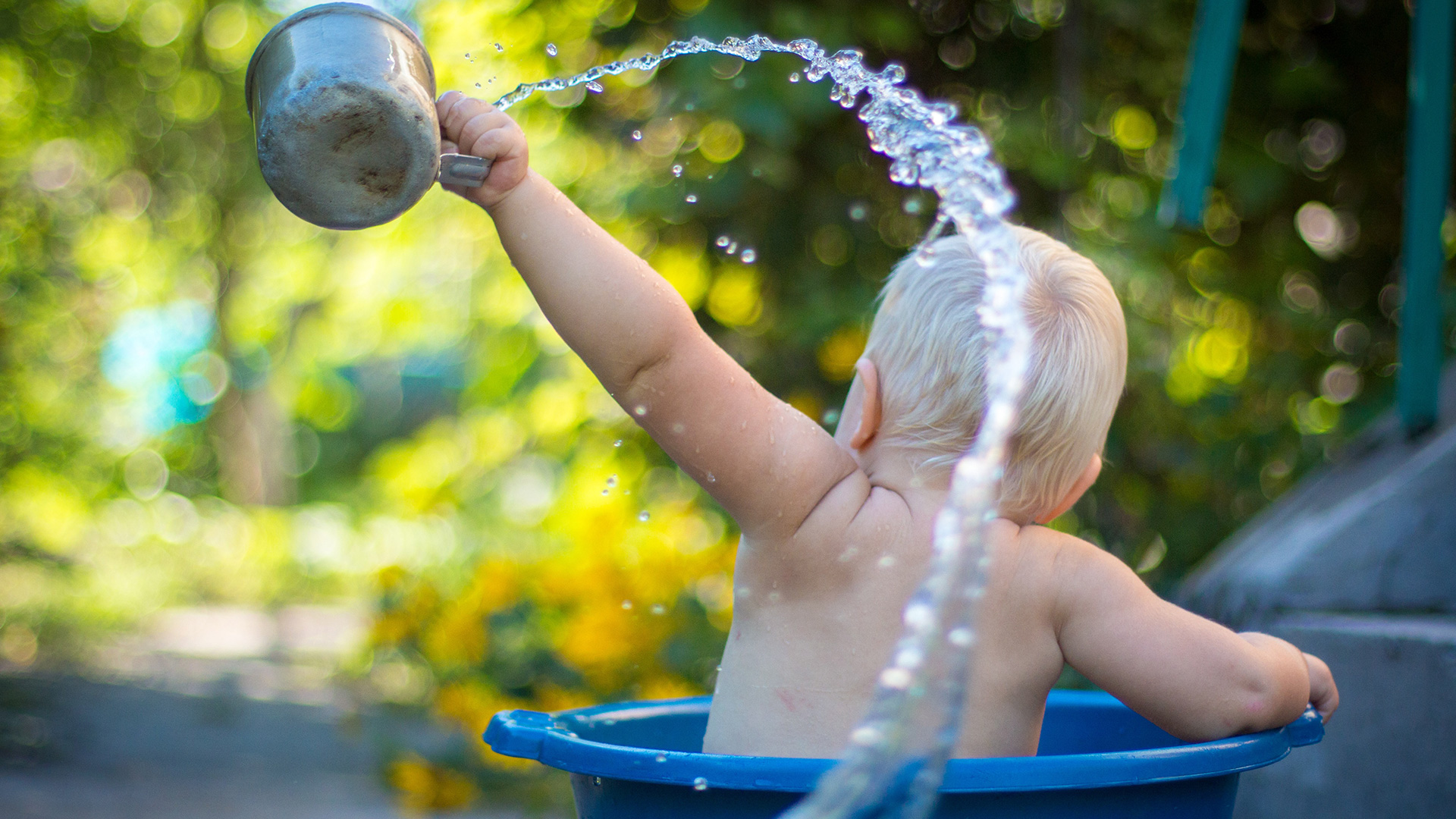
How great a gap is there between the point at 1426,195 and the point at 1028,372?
137 cm

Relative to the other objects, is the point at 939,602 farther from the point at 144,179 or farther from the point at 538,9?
the point at 144,179

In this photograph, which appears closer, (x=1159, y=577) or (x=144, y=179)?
(x=1159, y=577)

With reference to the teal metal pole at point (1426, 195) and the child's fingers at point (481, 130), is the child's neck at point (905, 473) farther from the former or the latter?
the teal metal pole at point (1426, 195)

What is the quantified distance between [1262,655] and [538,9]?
1967 mm

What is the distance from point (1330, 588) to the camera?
1.72m

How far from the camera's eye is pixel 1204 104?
191 cm

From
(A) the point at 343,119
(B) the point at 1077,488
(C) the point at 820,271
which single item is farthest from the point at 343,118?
(C) the point at 820,271

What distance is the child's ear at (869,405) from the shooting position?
1.07 meters

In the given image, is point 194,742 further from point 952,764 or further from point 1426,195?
point 1426,195

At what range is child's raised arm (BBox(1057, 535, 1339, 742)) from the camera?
3.03ft

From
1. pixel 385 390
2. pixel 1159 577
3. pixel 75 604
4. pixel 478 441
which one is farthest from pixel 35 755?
pixel 385 390

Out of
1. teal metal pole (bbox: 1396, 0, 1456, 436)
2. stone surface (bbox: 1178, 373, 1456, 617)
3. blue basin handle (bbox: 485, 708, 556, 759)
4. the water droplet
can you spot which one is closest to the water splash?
the water droplet

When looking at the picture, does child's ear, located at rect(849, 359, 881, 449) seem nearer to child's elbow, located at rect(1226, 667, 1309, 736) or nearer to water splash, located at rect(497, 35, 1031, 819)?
water splash, located at rect(497, 35, 1031, 819)

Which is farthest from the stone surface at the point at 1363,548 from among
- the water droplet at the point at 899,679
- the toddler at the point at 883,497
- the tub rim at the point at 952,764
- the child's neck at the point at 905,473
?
the water droplet at the point at 899,679
